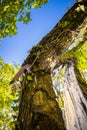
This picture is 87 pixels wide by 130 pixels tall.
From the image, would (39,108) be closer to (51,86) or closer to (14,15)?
(51,86)

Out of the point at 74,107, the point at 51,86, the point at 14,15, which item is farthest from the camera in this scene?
the point at 14,15

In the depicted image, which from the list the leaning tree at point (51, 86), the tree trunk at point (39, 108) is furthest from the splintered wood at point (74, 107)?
the tree trunk at point (39, 108)

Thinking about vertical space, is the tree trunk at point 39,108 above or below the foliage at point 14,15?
below

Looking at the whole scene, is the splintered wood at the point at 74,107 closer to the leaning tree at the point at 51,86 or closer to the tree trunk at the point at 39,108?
the leaning tree at the point at 51,86

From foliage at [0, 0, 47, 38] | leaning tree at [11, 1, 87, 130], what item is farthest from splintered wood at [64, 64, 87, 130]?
foliage at [0, 0, 47, 38]

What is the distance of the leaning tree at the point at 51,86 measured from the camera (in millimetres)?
2598

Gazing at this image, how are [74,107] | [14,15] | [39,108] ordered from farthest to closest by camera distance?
[14,15] → [74,107] → [39,108]

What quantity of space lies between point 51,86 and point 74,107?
622 millimetres

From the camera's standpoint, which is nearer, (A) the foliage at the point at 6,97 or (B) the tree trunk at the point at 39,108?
(B) the tree trunk at the point at 39,108

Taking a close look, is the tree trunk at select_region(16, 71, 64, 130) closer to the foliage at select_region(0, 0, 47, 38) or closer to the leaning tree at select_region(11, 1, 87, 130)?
the leaning tree at select_region(11, 1, 87, 130)

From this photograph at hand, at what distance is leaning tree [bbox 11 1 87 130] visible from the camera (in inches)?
102

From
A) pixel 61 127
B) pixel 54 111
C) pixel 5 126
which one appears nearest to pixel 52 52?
pixel 54 111

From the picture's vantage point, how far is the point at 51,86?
12.0ft

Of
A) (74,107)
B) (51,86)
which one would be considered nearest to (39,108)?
(74,107)
